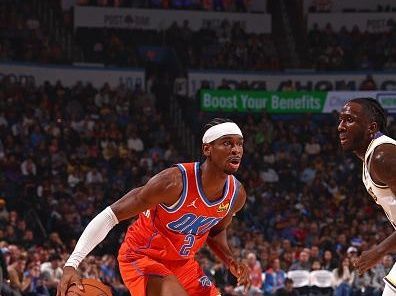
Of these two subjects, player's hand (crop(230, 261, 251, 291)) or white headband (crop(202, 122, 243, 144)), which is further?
player's hand (crop(230, 261, 251, 291))

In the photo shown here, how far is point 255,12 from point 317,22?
1.64 m

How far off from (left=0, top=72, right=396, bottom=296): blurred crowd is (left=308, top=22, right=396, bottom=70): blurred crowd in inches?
72.6

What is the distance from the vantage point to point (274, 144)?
18.9 meters

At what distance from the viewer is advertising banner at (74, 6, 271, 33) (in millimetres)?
21234

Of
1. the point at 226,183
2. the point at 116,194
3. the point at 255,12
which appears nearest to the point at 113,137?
the point at 116,194

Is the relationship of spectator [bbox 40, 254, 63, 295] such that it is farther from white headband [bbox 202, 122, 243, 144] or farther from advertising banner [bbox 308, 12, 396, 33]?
advertising banner [bbox 308, 12, 396, 33]

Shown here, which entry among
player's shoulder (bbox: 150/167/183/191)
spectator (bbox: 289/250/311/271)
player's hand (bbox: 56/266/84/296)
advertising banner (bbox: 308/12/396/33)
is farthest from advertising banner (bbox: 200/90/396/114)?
player's hand (bbox: 56/266/84/296)

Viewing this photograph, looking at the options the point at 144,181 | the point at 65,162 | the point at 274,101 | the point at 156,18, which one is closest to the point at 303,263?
the point at 144,181

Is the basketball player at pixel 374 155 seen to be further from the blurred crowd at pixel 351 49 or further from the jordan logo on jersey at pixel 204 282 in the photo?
the blurred crowd at pixel 351 49

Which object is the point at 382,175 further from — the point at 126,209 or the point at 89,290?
the point at 89,290

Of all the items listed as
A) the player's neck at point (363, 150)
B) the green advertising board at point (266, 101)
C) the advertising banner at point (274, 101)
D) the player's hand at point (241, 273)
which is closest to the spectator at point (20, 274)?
the player's hand at point (241, 273)

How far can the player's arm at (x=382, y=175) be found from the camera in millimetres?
4590

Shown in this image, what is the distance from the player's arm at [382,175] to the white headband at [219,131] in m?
1.17

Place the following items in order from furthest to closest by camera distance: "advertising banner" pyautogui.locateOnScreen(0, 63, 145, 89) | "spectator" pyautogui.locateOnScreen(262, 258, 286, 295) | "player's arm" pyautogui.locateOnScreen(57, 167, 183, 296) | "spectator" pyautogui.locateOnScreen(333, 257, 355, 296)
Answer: "advertising banner" pyautogui.locateOnScreen(0, 63, 145, 89)
"spectator" pyautogui.locateOnScreen(333, 257, 355, 296)
"spectator" pyautogui.locateOnScreen(262, 258, 286, 295)
"player's arm" pyautogui.locateOnScreen(57, 167, 183, 296)
